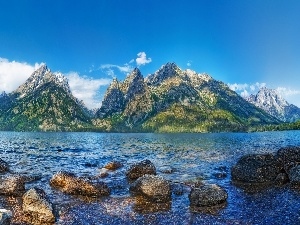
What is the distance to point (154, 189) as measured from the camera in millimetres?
31078

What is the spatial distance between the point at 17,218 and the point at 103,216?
21.0ft

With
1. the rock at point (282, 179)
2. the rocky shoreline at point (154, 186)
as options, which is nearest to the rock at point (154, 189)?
the rocky shoreline at point (154, 186)

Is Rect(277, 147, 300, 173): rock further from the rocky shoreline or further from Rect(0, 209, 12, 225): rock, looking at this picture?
Rect(0, 209, 12, 225): rock

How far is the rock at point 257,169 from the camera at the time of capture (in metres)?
38.1

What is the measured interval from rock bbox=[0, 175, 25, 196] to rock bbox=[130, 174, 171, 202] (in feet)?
40.5

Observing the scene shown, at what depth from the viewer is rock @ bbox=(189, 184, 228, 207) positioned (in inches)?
1096

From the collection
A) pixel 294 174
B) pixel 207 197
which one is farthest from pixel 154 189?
pixel 294 174

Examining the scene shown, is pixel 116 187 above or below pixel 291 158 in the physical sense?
below

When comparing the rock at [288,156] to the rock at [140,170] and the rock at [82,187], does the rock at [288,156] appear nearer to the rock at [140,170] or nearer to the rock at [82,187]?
the rock at [140,170]

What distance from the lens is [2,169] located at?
4919 cm

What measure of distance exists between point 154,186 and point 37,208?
11385mm

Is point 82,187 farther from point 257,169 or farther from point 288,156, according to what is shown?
point 288,156

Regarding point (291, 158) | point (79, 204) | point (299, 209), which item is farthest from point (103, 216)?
point (291, 158)

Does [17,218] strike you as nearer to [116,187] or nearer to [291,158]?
[116,187]
